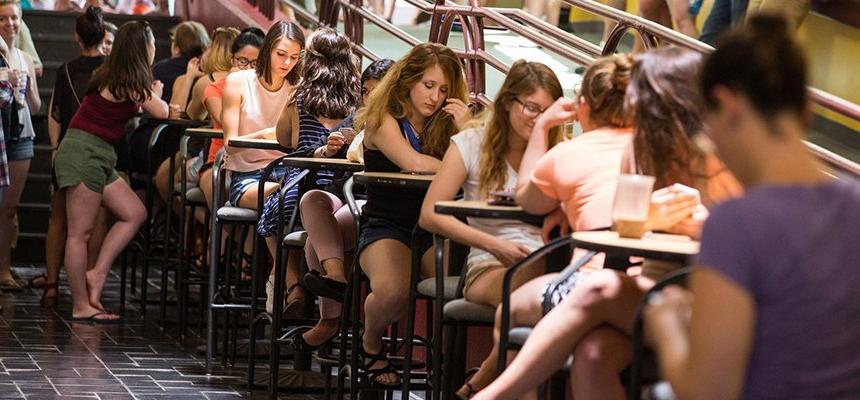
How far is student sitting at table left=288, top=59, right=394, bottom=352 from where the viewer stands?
591 cm

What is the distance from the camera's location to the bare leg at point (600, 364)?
369 centimetres

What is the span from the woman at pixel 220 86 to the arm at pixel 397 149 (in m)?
2.50

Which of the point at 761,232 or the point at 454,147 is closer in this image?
the point at 761,232

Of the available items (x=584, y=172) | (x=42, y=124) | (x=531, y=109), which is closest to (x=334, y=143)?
(x=531, y=109)

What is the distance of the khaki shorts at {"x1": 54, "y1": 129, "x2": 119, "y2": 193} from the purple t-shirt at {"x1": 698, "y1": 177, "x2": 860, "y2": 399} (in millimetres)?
6376

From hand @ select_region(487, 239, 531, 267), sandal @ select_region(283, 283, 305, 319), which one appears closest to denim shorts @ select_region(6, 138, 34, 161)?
sandal @ select_region(283, 283, 305, 319)

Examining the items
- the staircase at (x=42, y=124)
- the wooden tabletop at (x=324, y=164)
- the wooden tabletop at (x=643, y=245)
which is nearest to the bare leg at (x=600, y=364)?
the wooden tabletop at (x=643, y=245)

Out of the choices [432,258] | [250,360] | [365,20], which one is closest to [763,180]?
[432,258]

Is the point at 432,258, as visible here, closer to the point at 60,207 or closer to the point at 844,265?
the point at 844,265

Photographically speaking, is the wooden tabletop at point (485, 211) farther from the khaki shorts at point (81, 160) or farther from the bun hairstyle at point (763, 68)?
the khaki shorts at point (81, 160)

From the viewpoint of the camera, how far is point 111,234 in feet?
28.8

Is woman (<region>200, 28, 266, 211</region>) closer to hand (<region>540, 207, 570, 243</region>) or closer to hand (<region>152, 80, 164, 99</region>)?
hand (<region>152, 80, 164, 99</region>)

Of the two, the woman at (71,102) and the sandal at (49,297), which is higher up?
the woman at (71,102)

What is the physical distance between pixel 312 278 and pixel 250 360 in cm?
84
